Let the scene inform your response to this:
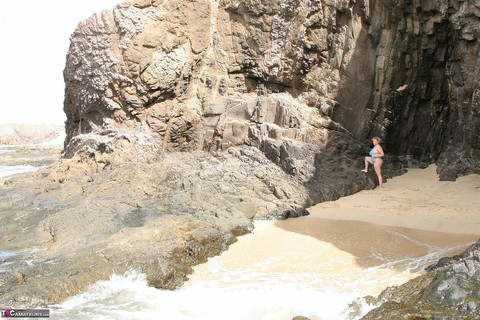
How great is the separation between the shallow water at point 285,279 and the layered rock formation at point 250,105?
1.47 meters

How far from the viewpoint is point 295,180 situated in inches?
377

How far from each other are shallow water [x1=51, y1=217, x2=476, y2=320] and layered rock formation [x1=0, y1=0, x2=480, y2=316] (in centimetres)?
147

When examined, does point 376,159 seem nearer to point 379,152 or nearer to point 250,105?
point 379,152

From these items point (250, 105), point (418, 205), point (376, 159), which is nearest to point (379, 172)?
point (376, 159)

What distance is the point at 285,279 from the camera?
5.48 metres

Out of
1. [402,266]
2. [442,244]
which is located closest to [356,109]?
[442,244]

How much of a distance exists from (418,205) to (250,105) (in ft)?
15.6

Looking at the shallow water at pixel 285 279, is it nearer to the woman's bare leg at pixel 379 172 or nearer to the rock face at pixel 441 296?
the rock face at pixel 441 296

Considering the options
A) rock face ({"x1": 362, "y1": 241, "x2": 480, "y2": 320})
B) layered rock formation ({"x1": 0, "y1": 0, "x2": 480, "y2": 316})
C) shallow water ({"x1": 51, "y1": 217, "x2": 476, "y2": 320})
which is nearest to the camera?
rock face ({"x1": 362, "y1": 241, "x2": 480, "y2": 320})

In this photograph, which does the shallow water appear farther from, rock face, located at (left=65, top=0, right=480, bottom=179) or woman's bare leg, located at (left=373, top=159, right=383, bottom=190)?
rock face, located at (left=65, top=0, right=480, bottom=179)

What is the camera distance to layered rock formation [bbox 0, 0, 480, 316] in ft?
29.7

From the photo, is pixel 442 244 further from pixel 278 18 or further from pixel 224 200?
pixel 278 18

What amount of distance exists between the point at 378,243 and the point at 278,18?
7313mm

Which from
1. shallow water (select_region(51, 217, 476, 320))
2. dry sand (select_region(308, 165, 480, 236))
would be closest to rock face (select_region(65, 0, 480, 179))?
dry sand (select_region(308, 165, 480, 236))
